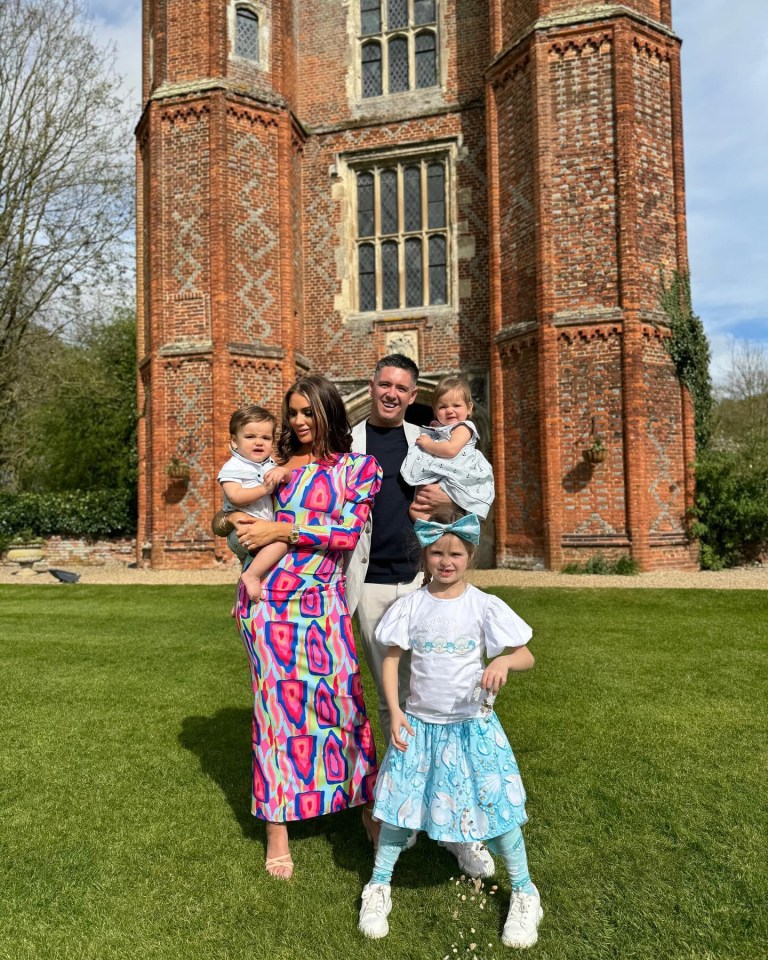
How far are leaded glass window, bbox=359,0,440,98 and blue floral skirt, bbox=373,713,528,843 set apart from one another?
49.5ft

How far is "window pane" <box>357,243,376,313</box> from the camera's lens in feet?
49.6

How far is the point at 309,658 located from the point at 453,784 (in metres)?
0.75

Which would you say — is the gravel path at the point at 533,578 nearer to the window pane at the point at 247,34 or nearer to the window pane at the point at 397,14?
the window pane at the point at 247,34

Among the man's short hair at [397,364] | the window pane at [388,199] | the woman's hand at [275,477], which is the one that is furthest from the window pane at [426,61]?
the woman's hand at [275,477]

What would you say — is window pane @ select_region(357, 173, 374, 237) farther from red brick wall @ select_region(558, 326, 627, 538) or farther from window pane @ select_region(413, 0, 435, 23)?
red brick wall @ select_region(558, 326, 627, 538)

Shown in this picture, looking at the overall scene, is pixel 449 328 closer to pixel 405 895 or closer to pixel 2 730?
pixel 2 730

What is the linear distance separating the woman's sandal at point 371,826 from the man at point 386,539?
29 cm

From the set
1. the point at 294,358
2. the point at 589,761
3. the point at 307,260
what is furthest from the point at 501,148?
the point at 589,761

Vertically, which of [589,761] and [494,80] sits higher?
[494,80]

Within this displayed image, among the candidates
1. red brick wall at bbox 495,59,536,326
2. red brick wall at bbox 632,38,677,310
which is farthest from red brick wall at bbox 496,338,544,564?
red brick wall at bbox 632,38,677,310

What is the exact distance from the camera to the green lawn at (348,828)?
228 cm

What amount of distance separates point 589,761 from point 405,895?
1501 millimetres

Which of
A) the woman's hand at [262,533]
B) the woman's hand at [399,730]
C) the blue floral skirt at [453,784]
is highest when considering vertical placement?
the woman's hand at [262,533]

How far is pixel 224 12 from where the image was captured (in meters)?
14.0
